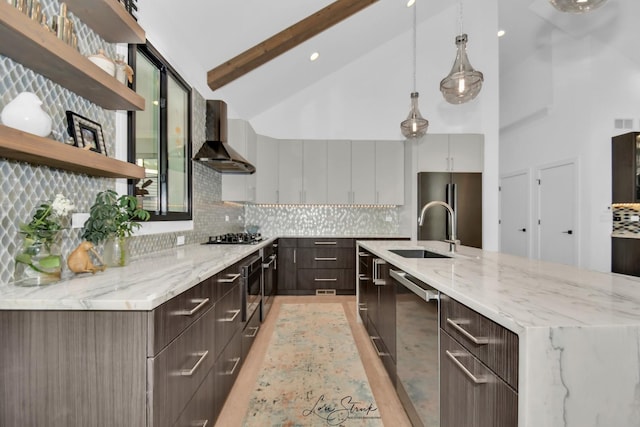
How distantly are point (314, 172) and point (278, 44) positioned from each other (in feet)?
6.44

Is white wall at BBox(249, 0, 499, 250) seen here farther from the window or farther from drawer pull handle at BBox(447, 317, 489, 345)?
drawer pull handle at BBox(447, 317, 489, 345)

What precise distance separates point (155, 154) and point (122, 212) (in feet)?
3.44

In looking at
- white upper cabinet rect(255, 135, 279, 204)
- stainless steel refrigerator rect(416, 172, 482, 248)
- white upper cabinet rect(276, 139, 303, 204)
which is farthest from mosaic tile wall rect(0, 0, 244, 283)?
stainless steel refrigerator rect(416, 172, 482, 248)

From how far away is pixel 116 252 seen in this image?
1.63 meters

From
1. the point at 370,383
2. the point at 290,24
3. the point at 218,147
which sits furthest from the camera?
the point at 290,24

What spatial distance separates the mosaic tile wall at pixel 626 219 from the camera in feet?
14.3

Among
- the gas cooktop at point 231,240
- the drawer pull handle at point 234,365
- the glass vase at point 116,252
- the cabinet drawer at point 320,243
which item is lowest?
the drawer pull handle at point 234,365

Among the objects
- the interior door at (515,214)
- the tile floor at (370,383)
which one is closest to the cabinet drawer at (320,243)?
the tile floor at (370,383)

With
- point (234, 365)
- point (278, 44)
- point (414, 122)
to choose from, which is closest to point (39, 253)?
point (234, 365)

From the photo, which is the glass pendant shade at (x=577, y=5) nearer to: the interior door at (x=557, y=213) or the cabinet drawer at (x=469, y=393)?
the cabinet drawer at (x=469, y=393)

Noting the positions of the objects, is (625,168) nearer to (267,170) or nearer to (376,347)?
(376,347)

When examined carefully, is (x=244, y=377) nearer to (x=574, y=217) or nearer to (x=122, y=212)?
(x=122, y=212)

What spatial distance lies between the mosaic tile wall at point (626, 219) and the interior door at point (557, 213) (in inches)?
19.9

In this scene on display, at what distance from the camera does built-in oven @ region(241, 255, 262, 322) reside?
95.3 inches
